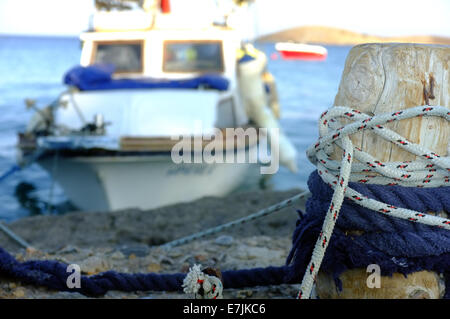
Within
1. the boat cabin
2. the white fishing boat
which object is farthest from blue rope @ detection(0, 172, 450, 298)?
the boat cabin

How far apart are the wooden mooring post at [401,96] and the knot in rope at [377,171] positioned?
4cm

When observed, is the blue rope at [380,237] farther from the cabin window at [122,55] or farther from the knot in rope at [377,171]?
the cabin window at [122,55]

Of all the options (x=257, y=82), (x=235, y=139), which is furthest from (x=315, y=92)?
(x=235, y=139)

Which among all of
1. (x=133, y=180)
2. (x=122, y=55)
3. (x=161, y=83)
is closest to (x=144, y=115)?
(x=161, y=83)

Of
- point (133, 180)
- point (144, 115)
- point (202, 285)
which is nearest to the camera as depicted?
point (202, 285)

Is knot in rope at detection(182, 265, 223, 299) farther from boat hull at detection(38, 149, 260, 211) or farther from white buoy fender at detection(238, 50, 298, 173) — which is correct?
white buoy fender at detection(238, 50, 298, 173)

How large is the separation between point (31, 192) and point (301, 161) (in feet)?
25.0

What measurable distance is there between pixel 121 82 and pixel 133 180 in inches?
64.3

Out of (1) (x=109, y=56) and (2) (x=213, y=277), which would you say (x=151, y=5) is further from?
(2) (x=213, y=277)

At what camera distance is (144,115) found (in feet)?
23.0

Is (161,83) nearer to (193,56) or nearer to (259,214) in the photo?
(193,56)

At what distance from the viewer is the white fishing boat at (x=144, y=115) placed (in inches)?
260

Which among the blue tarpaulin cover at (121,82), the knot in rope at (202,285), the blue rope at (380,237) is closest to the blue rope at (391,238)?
the blue rope at (380,237)
